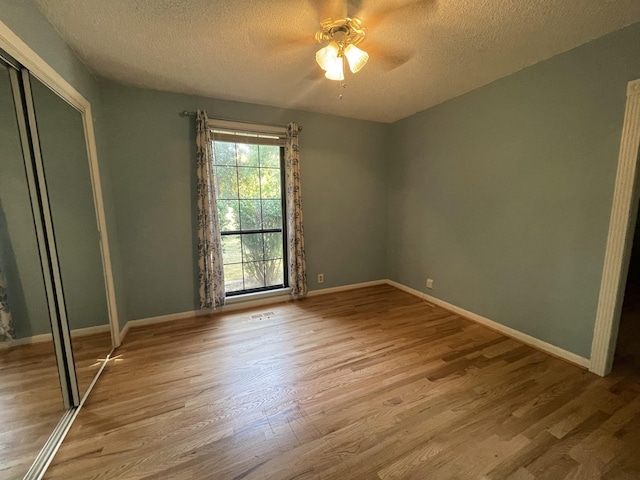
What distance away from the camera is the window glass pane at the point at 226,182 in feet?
9.90

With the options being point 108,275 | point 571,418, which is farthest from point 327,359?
point 108,275

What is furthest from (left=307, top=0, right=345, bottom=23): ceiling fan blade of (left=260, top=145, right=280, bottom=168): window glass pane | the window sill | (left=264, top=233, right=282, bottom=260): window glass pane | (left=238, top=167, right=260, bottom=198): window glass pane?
the window sill

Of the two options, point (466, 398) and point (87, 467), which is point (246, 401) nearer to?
point (87, 467)

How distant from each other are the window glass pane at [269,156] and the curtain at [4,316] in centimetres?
244

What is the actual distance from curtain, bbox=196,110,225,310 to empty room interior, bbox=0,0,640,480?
0.02 meters

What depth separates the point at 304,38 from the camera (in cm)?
181

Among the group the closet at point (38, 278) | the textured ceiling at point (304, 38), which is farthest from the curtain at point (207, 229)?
the closet at point (38, 278)

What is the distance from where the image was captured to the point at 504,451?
1.33 metres

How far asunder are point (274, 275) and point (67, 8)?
2.89 meters

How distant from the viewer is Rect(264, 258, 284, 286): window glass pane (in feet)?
11.4

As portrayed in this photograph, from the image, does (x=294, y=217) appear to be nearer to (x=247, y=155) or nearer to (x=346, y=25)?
(x=247, y=155)

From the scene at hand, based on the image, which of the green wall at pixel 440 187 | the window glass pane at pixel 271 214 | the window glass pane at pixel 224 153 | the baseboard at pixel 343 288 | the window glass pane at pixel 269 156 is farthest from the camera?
the baseboard at pixel 343 288

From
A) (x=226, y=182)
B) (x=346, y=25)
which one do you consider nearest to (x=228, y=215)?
(x=226, y=182)

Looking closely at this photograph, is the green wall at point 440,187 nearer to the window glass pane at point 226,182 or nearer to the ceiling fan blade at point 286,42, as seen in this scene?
the window glass pane at point 226,182
